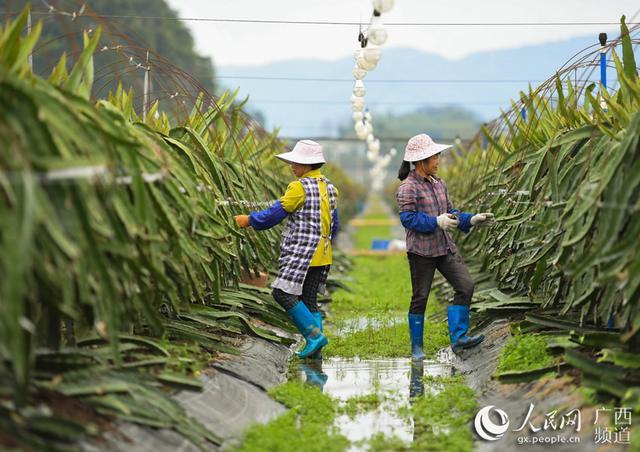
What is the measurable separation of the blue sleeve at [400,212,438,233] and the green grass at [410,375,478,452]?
3.75 feet

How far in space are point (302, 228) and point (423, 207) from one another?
2.93 ft

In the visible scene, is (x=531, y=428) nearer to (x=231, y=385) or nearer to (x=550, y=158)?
(x=231, y=385)

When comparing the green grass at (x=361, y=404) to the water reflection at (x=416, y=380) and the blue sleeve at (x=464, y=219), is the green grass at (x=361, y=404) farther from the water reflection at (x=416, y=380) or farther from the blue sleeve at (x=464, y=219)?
Result: the blue sleeve at (x=464, y=219)

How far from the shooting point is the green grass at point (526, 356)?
18.2 ft

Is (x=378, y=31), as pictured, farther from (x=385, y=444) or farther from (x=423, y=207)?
(x=385, y=444)

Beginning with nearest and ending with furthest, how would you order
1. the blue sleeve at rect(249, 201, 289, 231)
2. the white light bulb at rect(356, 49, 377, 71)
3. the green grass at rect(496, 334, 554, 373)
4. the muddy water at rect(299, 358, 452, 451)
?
the muddy water at rect(299, 358, 452, 451) → the green grass at rect(496, 334, 554, 373) → the blue sleeve at rect(249, 201, 289, 231) → the white light bulb at rect(356, 49, 377, 71)

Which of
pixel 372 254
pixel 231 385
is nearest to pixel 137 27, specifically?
pixel 372 254

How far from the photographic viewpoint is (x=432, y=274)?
7.05 metres

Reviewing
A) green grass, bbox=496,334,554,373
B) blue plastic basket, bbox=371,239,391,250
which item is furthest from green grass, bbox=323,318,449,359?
blue plastic basket, bbox=371,239,391,250

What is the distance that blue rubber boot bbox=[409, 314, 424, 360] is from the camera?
7.09 metres

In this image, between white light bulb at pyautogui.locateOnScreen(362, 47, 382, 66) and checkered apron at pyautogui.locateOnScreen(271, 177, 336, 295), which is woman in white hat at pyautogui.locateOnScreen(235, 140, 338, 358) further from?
white light bulb at pyautogui.locateOnScreen(362, 47, 382, 66)

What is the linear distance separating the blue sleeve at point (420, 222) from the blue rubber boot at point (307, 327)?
95cm
